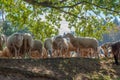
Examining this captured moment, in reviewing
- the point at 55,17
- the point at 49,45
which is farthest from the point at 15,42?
the point at 55,17

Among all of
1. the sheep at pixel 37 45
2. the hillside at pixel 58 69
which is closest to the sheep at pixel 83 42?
the sheep at pixel 37 45

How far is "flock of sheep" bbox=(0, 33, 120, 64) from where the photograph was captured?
48.7 ft

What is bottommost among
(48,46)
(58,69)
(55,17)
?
(58,69)

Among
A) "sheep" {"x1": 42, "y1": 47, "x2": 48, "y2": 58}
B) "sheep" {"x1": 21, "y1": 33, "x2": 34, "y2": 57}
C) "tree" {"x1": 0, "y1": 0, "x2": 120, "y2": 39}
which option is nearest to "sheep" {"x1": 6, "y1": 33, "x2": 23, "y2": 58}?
"sheep" {"x1": 21, "y1": 33, "x2": 34, "y2": 57}

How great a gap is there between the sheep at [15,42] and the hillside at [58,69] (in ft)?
7.23

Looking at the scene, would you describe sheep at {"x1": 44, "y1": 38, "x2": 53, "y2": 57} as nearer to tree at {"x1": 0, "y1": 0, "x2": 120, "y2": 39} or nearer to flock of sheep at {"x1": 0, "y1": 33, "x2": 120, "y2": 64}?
flock of sheep at {"x1": 0, "y1": 33, "x2": 120, "y2": 64}

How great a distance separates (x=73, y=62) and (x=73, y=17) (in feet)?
14.2

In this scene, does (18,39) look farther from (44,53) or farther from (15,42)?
(44,53)

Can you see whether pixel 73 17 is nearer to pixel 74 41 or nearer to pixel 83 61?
pixel 74 41

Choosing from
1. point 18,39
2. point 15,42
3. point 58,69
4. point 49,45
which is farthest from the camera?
point 49,45

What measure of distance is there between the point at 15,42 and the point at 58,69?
3.43 metres

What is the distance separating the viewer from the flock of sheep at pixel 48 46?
1483 centimetres

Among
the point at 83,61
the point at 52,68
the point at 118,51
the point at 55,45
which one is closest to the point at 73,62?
the point at 83,61

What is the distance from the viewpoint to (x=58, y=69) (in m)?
11.9
